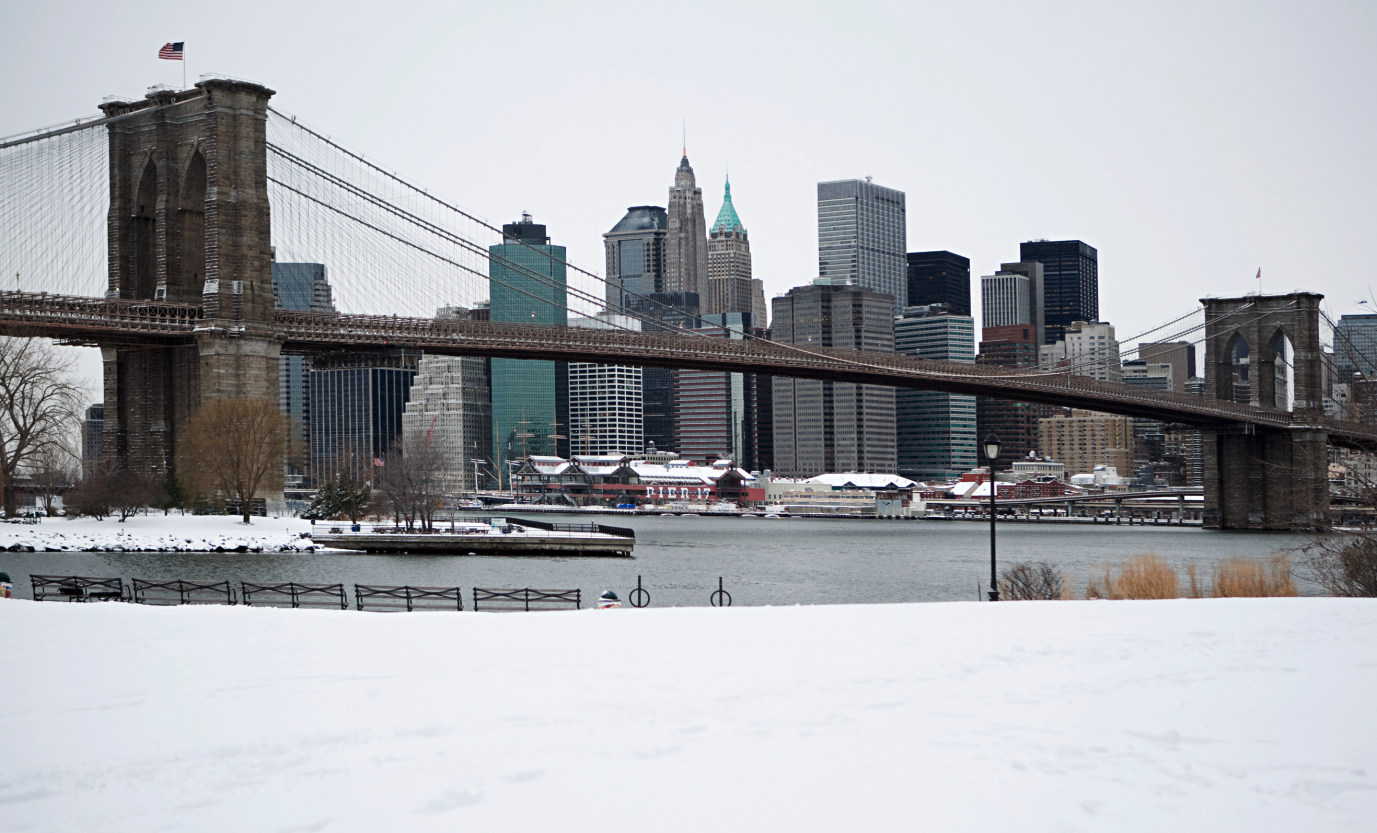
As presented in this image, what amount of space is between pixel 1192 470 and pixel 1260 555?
106 metres

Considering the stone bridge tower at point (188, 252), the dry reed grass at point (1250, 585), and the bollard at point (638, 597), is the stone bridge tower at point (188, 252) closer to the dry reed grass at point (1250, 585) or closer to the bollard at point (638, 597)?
the bollard at point (638, 597)

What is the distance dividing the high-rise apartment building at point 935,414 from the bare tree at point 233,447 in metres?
136

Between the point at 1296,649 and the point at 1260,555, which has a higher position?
the point at 1296,649

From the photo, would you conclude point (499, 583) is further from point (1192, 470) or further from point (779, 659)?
point (1192, 470)

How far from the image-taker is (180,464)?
141ft

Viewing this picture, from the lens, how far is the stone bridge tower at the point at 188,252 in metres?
43.2

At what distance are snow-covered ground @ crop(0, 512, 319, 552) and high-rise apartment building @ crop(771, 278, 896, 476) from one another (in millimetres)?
129573

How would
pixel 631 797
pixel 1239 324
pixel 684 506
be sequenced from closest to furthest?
pixel 631 797
pixel 1239 324
pixel 684 506

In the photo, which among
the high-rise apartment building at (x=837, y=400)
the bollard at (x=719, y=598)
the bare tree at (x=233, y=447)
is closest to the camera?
the bollard at (x=719, y=598)

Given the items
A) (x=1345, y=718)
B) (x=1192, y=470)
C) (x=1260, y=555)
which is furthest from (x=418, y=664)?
(x=1192, y=470)

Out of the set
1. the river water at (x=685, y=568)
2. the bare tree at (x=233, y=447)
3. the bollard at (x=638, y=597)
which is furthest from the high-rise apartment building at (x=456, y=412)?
the bollard at (x=638, y=597)

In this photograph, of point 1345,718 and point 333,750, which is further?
point 1345,718

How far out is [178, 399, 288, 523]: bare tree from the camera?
135 ft

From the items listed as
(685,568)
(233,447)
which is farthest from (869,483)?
(233,447)
